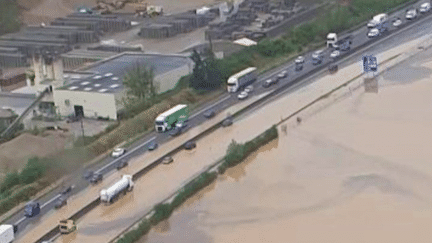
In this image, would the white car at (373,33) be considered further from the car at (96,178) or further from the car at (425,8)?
the car at (96,178)

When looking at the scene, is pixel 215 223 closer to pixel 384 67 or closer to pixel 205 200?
pixel 205 200

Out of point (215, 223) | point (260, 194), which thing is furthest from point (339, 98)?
point (215, 223)

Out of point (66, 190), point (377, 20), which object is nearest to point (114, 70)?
point (66, 190)

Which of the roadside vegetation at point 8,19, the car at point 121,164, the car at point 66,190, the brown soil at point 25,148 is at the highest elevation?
the brown soil at point 25,148

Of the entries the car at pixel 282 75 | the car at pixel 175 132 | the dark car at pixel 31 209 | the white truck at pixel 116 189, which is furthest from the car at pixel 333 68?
the dark car at pixel 31 209

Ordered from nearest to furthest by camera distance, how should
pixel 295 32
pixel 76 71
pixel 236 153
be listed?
pixel 236 153
pixel 76 71
pixel 295 32

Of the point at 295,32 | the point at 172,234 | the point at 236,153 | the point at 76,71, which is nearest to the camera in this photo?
the point at 172,234

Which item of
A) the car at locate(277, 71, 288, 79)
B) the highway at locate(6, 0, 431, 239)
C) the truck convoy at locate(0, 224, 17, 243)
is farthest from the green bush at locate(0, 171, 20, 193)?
the car at locate(277, 71, 288, 79)

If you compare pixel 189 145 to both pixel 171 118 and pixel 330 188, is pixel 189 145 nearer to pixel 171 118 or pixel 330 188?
pixel 171 118
